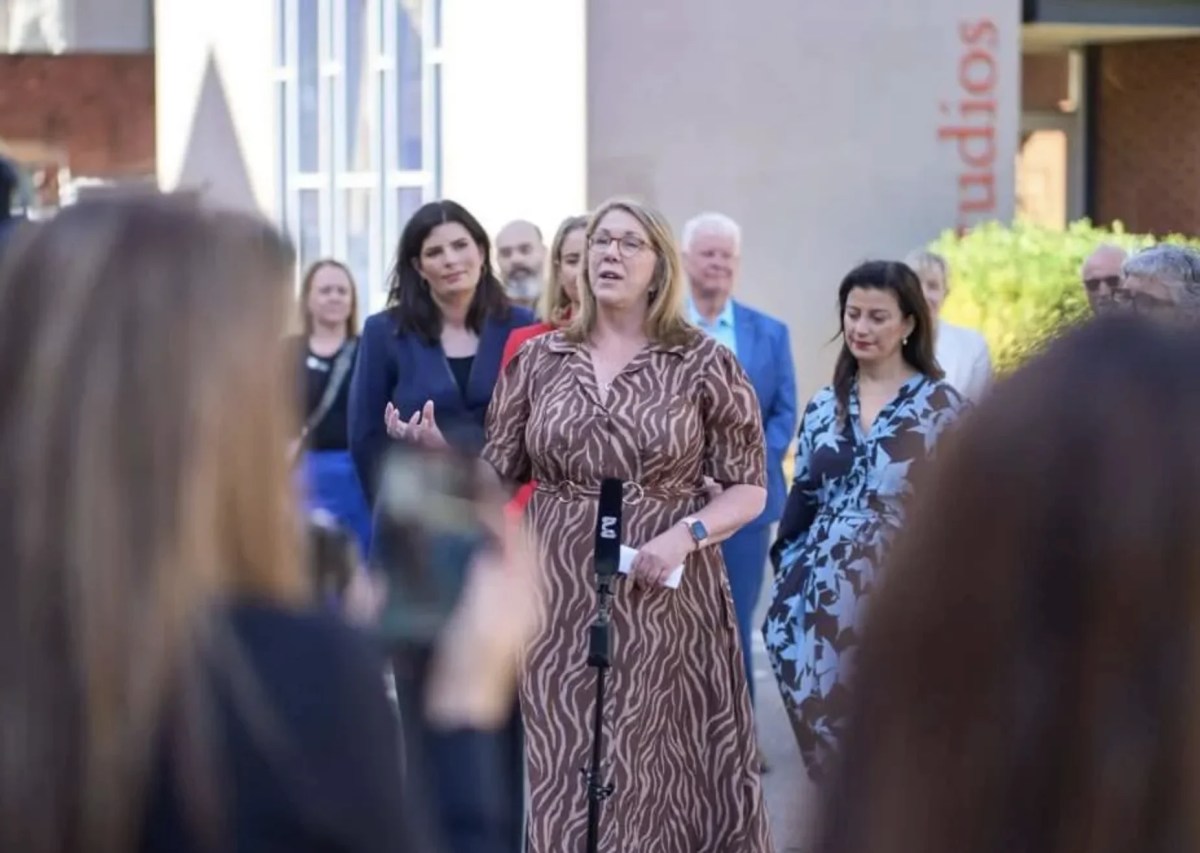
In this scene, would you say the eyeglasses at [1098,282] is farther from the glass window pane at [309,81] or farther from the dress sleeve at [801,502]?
the glass window pane at [309,81]

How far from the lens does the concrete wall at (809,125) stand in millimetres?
11836

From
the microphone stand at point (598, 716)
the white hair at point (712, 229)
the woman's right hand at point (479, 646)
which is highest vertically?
the white hair at point (712, 229)

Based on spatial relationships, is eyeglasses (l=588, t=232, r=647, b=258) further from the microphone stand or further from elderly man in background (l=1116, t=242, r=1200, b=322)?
elderly man in background (l=1116, t=242, r=1200, b=322)

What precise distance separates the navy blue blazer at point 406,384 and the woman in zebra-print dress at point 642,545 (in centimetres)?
56

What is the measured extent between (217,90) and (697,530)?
43.5 feet

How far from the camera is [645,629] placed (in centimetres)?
571

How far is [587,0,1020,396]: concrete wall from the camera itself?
11836 millimetres

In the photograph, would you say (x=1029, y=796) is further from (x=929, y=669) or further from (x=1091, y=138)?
(x=1091, y=138)

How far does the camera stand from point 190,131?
18688 millimetres

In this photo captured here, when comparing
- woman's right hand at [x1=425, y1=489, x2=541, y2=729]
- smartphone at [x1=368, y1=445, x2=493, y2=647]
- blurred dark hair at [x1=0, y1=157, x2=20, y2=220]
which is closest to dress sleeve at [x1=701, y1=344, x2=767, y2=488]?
blurred dark hair at [x1=0, y1=157, x2=20, y2=220]

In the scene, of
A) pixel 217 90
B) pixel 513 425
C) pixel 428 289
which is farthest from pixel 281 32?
pixel 513 425

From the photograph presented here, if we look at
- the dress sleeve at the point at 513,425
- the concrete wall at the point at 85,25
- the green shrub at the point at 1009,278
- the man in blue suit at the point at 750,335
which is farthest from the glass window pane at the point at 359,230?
the dress sleeve at the point at 513,425

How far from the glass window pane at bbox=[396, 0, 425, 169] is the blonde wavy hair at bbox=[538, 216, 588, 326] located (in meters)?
6.73

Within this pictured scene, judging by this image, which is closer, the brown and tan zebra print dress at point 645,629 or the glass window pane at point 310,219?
the brown and tan zebra print dress at point 645,629
